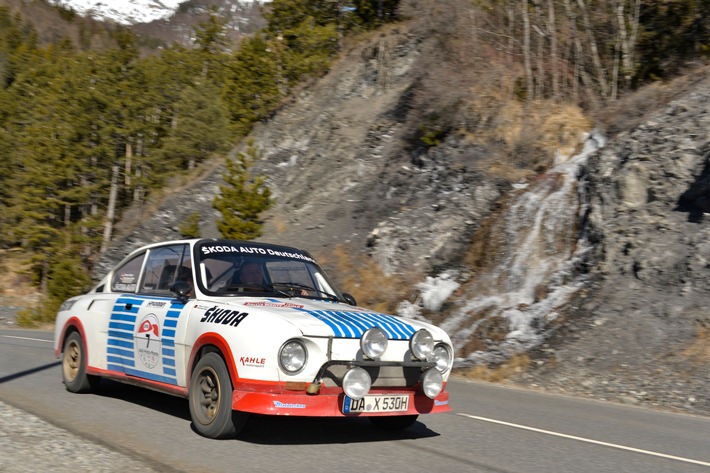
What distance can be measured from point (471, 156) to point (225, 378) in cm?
1953

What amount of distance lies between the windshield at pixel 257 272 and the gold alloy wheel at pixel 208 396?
901 millimetres

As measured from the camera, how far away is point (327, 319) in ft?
20.8

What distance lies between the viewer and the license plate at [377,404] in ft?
19.9

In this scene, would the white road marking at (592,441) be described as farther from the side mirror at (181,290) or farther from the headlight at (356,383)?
the side mirror at (181,290)

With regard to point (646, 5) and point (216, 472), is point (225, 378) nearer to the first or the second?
point (216, 472)

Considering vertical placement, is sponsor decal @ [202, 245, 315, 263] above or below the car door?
above

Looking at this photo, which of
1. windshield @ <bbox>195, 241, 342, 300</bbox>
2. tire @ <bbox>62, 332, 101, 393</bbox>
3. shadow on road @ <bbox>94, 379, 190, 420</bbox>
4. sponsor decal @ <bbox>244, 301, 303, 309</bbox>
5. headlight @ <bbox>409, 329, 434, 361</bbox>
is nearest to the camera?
headlight @ <bbox>409, 329, 434, 361</bbox>

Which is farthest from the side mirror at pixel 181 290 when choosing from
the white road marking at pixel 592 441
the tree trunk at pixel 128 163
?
the tree trunk at pixel 128 163

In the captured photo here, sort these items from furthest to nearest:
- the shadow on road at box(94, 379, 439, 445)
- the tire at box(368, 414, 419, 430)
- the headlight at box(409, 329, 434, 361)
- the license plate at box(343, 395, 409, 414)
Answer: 1. the tire at box(368, 414, 419, 430)
2. the shadow on road at box(94, 379, 439, 445)
3. the headlight at box(409, 329, 434, 361)
4. the license plate at box(343, 395, 409, 414)

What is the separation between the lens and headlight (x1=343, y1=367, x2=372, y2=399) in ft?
19.6

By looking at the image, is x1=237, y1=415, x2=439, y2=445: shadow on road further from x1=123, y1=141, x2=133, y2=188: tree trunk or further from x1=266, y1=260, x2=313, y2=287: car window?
x1=123, y1=141, x2=133, y2=188: tree trunk

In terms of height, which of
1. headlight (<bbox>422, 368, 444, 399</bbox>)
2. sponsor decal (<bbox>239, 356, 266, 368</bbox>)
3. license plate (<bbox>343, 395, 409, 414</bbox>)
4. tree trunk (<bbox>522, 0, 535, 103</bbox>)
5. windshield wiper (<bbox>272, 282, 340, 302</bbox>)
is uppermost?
tree trunk (<bbox>522, 0, 535, 103</bbox>)

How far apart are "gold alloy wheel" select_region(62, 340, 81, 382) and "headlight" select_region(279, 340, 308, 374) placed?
4023 millimetres

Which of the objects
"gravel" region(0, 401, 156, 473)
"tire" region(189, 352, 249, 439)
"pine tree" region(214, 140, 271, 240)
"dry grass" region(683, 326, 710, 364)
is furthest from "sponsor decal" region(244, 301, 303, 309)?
"pine tree" region(214, 140, 271, 240)
